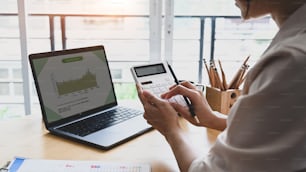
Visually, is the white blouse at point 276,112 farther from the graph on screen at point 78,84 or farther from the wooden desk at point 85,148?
the graph on screen at point 78,84

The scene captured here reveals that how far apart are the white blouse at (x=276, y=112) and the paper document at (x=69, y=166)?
37cm

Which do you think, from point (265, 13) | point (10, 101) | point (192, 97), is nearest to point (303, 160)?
point (265, 13)

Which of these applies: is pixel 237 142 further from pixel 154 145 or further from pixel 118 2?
pixel 118 2

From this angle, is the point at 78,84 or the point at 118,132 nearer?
the point at 118,132

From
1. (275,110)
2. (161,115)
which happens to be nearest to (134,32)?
(161,115)

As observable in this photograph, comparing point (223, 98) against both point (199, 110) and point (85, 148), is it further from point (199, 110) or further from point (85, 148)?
point (85, 148)

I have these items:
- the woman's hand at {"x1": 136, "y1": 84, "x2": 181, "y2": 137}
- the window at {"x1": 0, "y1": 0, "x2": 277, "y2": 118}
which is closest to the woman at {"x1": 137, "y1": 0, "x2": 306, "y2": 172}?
the woman's hand at {"x1": 136, "y1": 84, "x2": 181, "y2": 137}

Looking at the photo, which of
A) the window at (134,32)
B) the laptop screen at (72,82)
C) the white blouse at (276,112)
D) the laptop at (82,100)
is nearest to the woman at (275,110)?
the white blouse at (276,112)

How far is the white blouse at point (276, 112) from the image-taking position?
60 centimetres

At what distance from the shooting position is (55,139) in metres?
1.16

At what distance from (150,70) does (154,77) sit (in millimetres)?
36

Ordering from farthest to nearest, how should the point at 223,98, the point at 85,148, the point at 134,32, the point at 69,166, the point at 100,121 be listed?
the point at 134,32, the point at 223,98, the point at 100,121, the point at 85,148, the point at 69,166

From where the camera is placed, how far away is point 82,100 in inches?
51.0

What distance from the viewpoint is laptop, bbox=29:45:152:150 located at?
3.86ft
